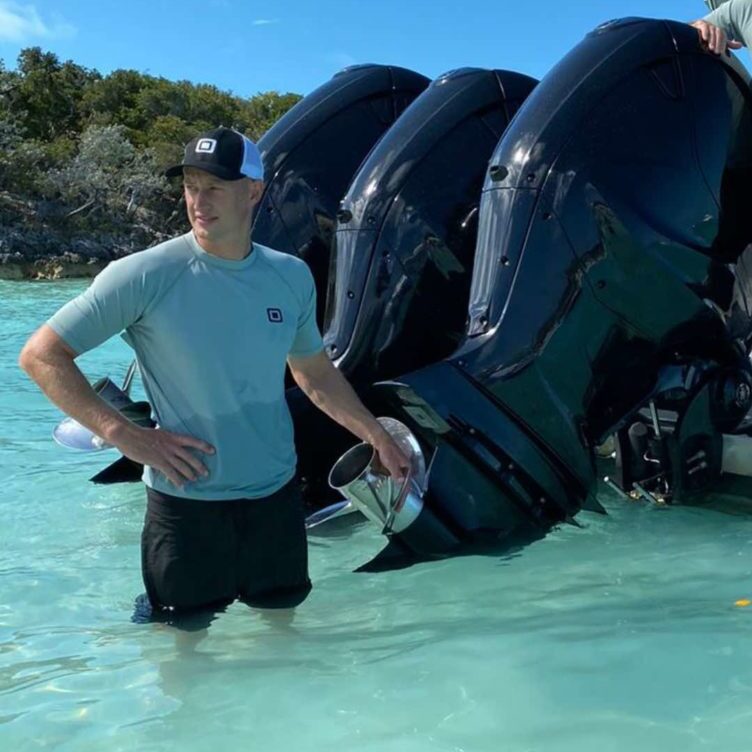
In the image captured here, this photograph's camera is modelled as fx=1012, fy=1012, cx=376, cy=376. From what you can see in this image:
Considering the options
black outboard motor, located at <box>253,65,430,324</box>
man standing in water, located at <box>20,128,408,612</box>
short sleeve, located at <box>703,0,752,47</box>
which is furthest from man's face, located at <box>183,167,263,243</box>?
short sleeve, located at <box>703,0,752,47</box>

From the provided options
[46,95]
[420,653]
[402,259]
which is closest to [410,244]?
[402,259]

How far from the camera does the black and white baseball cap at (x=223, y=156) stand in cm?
245

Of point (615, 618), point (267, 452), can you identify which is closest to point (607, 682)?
point (615, 618)

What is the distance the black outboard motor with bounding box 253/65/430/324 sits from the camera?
4688 millimetres

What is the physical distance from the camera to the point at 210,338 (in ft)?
8.26

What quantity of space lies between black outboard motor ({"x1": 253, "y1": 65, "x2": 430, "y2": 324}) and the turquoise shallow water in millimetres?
1507

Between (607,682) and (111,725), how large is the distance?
3.54ft

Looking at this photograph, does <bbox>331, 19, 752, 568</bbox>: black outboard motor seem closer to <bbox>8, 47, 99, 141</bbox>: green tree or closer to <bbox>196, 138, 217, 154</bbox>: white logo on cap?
<bbox>196, 138, 217, 154</bbox>: white logo on cap

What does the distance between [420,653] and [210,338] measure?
3.08 ft

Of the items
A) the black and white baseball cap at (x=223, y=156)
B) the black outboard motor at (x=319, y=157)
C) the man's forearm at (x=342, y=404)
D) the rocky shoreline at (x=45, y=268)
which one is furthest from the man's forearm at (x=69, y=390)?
the rocky shoreline at (x=45, y=268)

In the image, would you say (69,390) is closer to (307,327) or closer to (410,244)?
(307,327)

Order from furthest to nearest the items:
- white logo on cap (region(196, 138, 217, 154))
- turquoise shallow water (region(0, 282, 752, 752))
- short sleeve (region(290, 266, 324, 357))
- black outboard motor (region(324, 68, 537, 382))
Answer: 1. black outboard motor (region(324, 68, 537, 382))
2. short sleeve (region(290, 266, 324, 357))
3. white logo on cap (region(196, 138, 217, 154))
4. turquoise shallow water (region(0, 282, 752, 752))

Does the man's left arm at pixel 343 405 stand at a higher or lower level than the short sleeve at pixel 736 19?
lower

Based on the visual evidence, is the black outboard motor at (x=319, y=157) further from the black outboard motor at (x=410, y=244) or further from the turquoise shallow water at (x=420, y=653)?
the turquoise shallow water at (x=420, y=653)
